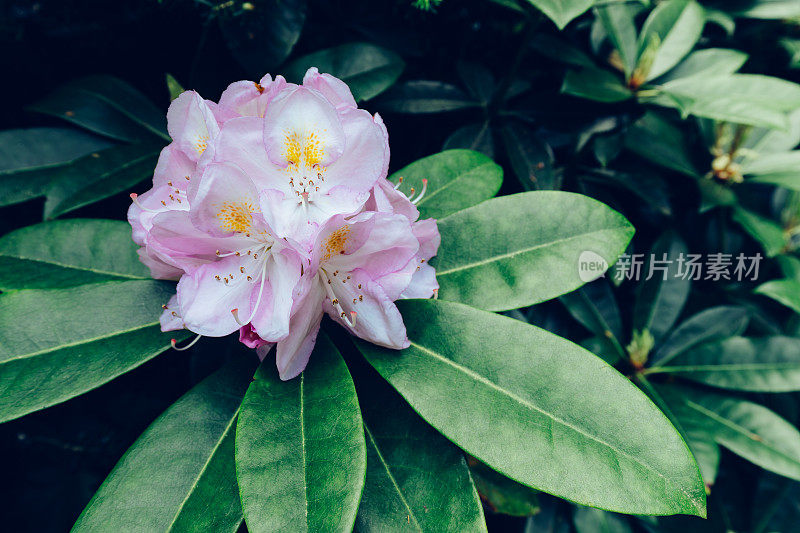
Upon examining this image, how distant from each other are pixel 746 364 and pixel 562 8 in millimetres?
1125

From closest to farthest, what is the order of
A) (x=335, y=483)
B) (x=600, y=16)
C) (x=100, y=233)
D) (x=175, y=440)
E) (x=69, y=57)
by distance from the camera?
1. (x=335, y=483)
2. (x=175, y=440)
3. (x=100, y=233)
4. (x=69, y=57)
5. (x=600, y=16)

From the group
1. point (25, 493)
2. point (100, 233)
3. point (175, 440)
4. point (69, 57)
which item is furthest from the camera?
point (69, 57)

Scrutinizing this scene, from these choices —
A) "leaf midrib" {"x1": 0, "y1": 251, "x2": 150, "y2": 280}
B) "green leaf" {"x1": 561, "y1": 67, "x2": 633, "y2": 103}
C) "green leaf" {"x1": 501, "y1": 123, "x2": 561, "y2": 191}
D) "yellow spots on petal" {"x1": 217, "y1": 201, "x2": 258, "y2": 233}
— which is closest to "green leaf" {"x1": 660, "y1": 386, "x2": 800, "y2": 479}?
"green leaf" {"x1": 501, "y1": 123, "x2": 561, "y2": 191}

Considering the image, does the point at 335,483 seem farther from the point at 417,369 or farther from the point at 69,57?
the point at 69,57

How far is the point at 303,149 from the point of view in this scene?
2.35 ft

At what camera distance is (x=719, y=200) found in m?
1.44

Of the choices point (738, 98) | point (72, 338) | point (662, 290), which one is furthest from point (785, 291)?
point (72, 338)

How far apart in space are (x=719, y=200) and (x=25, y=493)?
186cm

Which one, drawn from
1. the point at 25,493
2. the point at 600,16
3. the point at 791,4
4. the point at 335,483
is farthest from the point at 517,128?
the point at 25,493

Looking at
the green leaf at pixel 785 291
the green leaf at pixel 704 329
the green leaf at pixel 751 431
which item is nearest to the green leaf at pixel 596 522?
the green leaf at pixel 751 431

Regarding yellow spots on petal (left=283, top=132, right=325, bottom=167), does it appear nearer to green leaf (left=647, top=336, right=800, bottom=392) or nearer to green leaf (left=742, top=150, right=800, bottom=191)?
green leaf (left=647, top=336, right=800, bottom=392)

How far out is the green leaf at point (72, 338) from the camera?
0.72 metres

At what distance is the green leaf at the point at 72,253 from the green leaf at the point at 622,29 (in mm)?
1300

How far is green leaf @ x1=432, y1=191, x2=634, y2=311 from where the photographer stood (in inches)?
32.8
